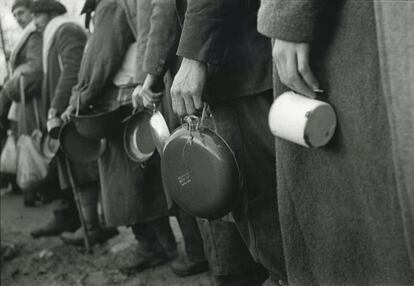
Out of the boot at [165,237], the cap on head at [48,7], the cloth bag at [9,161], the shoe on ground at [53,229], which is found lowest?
the shoe on ground at [53,229]

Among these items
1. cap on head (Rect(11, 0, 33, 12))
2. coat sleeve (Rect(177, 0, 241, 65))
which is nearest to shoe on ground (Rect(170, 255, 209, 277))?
coat sleeve (Rect(177, 0, 241, 65))

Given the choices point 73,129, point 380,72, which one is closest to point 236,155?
point 380,72

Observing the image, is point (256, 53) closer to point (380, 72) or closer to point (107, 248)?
point (380, 72)

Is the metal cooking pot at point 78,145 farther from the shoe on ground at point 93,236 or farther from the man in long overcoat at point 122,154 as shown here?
the shoe on ground at point 93,236

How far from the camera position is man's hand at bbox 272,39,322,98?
41.8 inches

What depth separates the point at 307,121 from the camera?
104 cm

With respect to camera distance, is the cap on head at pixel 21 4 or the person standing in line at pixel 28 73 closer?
the person standing in line at pixel 28 73

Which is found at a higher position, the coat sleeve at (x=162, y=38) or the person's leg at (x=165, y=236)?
the coat sleeve at (x=162, y=38)

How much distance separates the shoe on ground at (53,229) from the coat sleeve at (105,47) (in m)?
1.61

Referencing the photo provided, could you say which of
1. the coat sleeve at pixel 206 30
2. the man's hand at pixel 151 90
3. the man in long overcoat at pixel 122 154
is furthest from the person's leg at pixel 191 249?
the coat sleeve at pixel 206 30

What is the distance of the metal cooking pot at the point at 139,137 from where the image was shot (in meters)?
2.57

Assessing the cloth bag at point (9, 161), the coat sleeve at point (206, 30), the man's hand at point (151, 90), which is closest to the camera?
the coat sleeve at point (206, 30)

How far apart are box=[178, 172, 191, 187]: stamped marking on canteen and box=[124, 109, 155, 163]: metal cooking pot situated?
3.32ft

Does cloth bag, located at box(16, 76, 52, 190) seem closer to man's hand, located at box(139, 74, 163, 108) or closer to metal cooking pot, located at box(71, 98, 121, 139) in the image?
metal cooking pot, located at box(71, 98, 121, 139)
